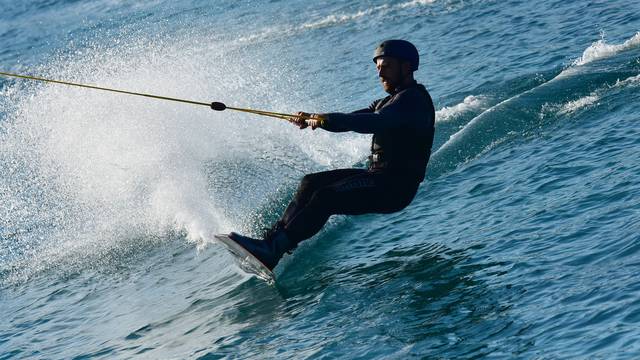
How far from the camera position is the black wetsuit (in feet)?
27.1

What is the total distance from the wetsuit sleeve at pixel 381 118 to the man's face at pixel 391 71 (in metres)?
0.19

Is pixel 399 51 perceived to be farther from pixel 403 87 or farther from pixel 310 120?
pixel 310 120

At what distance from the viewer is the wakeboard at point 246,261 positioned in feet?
27.2

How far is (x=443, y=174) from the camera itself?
35.9ft

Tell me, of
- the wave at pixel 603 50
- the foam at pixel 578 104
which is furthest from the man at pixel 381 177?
→ the wave at pixel 603 50

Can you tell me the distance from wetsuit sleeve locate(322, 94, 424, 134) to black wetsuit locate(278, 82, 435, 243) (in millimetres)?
12

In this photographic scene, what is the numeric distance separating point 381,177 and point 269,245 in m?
1.11

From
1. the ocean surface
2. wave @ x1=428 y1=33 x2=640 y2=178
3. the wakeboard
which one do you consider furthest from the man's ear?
wave @ x1=428 y1=33 x2=640 y2=178

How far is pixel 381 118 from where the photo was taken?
796 cm

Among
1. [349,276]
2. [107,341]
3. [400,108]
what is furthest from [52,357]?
[400,108]

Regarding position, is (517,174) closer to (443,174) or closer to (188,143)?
(443,174)

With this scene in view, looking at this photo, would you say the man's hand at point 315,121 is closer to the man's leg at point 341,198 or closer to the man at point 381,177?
the man at point 381,177

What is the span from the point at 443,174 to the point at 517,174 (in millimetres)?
1048

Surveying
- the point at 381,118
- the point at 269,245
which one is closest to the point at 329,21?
the point at 269,245
